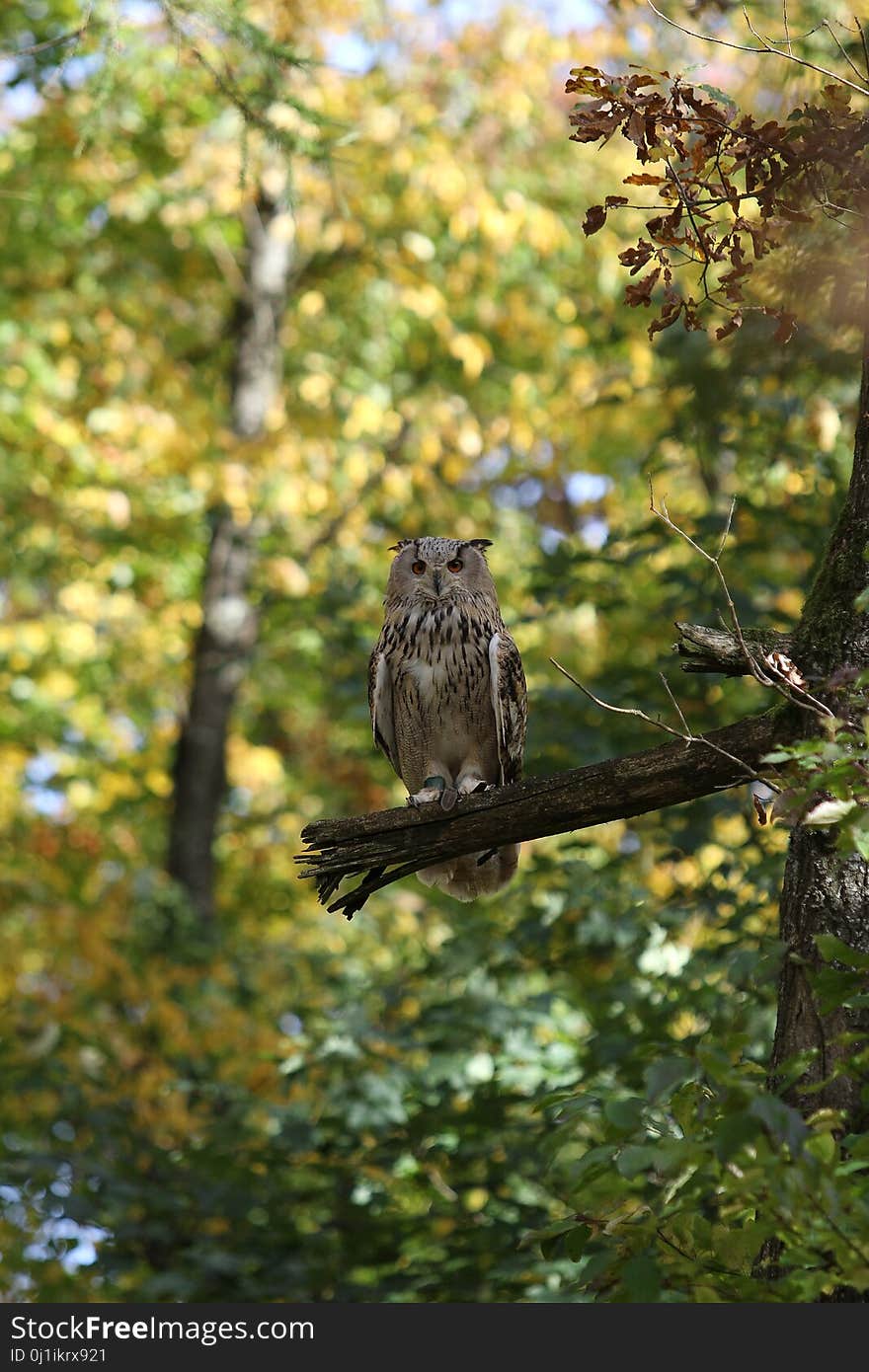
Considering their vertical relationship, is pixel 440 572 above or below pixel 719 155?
above

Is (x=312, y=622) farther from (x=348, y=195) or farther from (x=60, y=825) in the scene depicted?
(x=60, y=825)

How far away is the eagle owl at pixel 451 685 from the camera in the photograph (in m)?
4.77

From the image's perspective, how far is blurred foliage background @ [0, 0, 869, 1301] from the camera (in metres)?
5.34

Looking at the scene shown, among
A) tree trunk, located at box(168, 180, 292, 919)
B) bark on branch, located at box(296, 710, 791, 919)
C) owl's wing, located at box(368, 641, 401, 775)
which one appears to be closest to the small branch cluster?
bark on branch, located at box(296, 710, 791, 919)

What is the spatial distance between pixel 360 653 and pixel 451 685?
3.38 m

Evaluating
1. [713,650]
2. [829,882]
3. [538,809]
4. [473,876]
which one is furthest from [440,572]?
[829,882]

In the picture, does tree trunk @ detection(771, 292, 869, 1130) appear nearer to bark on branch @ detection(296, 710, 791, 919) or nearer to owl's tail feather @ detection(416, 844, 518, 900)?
bark on branch @ detection(296, 710, 791, 919)

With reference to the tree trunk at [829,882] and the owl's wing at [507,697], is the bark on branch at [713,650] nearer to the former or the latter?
the tree trunk at [829,882]

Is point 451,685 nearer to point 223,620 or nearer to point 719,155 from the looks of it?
point 719,155

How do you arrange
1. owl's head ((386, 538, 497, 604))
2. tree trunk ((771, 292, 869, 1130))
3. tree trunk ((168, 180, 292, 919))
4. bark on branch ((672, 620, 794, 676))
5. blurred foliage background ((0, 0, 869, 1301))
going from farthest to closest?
tree trunk ((168, 180, 292, 919))
blurred foliage background ((0, 0, 869, 1301))
owl's head ((386, 538, 497, 604))
bark on branch ((672, 620, 794, 676))
tree trunk ((771, 292, 869, 1130))

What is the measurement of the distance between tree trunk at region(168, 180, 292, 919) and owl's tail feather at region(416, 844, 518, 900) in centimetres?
598

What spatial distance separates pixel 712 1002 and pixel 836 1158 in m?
2.98

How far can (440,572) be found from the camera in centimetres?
489

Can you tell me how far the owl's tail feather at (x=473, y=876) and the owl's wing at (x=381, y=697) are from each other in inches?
19.2
